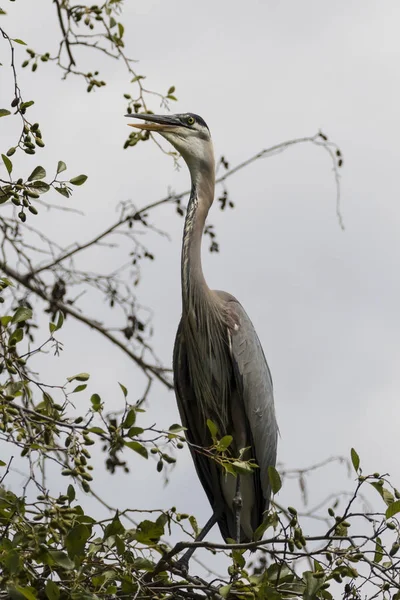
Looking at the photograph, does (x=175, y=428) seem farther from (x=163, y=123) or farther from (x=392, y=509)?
(x=163, y=123)

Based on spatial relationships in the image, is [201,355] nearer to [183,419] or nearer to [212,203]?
[183,419]

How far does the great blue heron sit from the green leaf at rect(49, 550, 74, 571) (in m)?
2.70

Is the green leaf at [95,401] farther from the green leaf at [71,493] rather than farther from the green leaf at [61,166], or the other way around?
the green leaf at [61,166]

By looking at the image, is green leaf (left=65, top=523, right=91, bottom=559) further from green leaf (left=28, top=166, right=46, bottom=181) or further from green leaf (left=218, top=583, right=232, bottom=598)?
green leaf (left=28, top=166, right=46, bottom=181)

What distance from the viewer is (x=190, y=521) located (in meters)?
3.21

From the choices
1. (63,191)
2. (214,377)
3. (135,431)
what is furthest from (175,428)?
(214,377)

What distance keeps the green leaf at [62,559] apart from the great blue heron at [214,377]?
8.86ft

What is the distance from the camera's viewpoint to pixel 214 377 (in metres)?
5.32

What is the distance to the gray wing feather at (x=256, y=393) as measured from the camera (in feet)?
17.3

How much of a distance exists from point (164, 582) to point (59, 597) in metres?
0.57

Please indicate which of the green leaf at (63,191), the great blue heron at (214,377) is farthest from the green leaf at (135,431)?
the great blue heron at (214,377)

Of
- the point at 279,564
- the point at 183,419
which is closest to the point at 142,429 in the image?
the point at 279,564

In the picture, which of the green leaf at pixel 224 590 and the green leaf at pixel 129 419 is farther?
the green leaf at pixel 224 590

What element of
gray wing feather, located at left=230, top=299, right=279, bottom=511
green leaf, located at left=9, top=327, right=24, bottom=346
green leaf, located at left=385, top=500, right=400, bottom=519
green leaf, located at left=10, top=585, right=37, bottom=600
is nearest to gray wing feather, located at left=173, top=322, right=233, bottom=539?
gray wing feather, located at left=230, top=299, right=279, bottom=511
